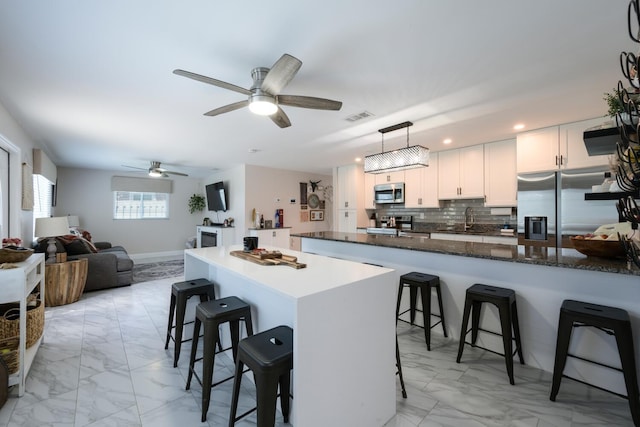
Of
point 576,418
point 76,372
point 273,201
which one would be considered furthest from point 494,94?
point 273,201

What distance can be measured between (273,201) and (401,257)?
438cm

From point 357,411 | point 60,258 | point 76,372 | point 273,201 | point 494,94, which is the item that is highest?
point 494,94

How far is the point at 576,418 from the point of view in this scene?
1.64m

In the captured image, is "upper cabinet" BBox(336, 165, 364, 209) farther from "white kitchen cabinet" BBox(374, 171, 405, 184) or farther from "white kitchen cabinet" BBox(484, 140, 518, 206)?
"white kitchen cabinet" BBox(484, 140, 518, 206)

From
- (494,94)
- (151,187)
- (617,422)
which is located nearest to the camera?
(617,422)

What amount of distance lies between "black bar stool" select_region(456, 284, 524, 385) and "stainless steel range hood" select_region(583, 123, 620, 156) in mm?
1123

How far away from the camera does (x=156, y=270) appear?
5730mm

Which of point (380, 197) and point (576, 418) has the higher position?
Result: point (380, 197)

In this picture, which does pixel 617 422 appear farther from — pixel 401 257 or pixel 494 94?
pixel 494 94

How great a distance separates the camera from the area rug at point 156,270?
5.15m

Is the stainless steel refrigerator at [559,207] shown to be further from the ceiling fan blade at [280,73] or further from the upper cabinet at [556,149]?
the ceiling fan blade at [280,73]

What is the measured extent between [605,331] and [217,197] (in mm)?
7059

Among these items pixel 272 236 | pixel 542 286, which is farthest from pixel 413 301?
pixel 272 236

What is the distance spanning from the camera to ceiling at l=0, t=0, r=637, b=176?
1.57 metres
